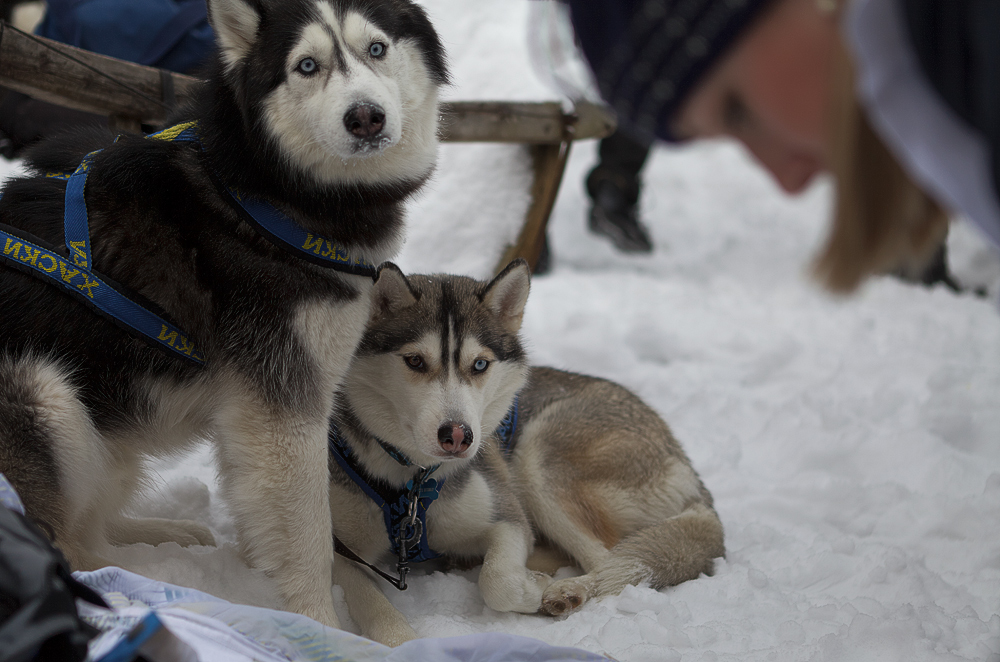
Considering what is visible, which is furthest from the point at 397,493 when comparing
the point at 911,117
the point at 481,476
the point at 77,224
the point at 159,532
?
the point at 911,117

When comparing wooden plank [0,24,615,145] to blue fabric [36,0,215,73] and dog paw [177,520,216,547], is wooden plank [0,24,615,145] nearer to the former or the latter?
blue fabric [36,0,215,73]

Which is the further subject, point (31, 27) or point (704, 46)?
point (31, 27)

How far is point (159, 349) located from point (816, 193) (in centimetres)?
1123

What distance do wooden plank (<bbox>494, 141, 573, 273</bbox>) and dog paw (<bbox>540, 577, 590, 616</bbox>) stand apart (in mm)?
2464

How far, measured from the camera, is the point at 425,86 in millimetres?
2572

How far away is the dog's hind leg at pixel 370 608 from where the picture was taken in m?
2.50

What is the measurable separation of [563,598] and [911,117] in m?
2.09

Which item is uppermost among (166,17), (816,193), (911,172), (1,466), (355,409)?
(911,172)

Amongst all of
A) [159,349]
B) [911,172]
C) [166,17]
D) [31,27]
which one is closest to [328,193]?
[159,349]

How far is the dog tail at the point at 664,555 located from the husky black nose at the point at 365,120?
1751mm

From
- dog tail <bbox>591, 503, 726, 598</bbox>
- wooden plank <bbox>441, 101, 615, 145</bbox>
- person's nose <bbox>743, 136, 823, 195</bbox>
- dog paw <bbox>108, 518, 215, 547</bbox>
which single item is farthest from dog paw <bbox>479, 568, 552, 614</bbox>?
wooden plank <bbox>441, 101, 615, 145</bbox>

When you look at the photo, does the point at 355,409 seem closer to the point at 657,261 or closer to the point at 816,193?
the point at 657,261

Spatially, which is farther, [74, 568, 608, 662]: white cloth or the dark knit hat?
[74, 568, 608, 662]: white cloth

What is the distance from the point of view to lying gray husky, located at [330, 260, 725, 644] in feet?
8.95
